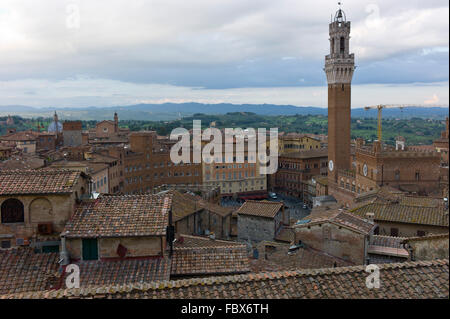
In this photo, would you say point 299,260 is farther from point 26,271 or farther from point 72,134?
point 72,134

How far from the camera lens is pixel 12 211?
16578 mm

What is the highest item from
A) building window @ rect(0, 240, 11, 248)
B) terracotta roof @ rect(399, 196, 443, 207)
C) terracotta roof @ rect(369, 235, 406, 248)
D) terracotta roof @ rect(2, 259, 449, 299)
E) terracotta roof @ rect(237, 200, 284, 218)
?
terracotta roof @ rect(2, 259, 449, 299)

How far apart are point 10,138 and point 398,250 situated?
81250mm

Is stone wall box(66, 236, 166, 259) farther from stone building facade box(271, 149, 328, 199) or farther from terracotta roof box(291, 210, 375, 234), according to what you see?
stone building facade box(271, 149, 328, 199)

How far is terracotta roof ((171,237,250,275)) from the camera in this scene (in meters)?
15.6

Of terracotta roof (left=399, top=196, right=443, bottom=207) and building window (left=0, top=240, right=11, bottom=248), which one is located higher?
building window (left=0, top=240, right=11, bottom=248)

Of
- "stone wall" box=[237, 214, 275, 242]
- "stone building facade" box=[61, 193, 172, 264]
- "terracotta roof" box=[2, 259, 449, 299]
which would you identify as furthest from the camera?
"stone wall" box=[237, 214, 275, 242]

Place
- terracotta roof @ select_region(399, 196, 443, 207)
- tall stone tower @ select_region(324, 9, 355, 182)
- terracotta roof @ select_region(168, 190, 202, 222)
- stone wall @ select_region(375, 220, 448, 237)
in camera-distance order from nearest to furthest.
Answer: stone wall @ select_region(375, 220, 448, 237), terracotta roof @ select_region(399, 196, 443, 207), terracotta roof @ select_region(168, 190, 202, 222), tall stone tower @ select_region(324, 9, 355, 182)

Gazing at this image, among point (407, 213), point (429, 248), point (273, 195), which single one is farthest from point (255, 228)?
point (273, 195)

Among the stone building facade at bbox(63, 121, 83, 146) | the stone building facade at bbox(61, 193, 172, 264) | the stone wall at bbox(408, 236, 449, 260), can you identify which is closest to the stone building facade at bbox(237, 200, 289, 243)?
the stone wall at bbox(408, 236, 449, 260)

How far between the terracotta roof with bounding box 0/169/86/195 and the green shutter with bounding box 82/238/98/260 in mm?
2321

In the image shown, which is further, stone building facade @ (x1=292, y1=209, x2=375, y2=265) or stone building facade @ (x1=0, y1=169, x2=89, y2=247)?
stone building facade @ (x1=292, y1=209, x2=375, y2=265)

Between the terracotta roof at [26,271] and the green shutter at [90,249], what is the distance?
1132 millimetres
